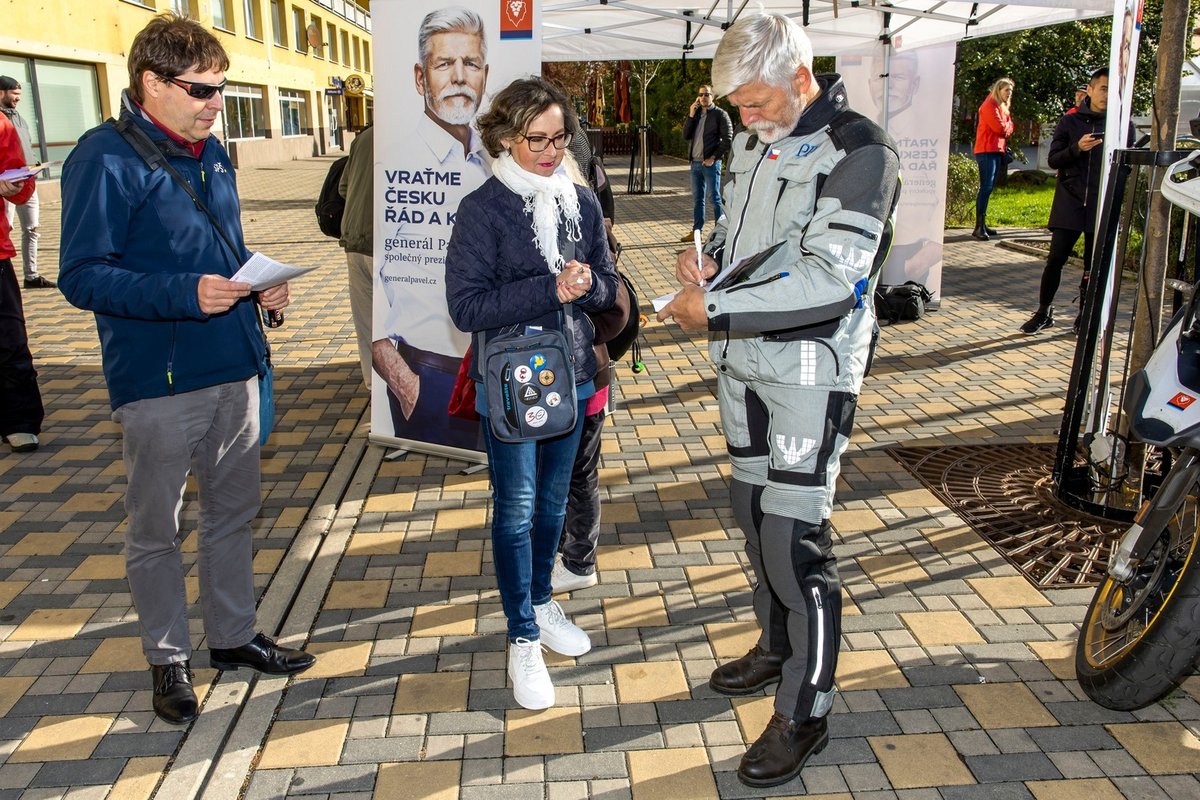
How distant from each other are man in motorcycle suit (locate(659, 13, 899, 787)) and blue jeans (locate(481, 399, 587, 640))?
64cm

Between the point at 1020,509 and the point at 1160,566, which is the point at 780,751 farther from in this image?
the point at 1020,509

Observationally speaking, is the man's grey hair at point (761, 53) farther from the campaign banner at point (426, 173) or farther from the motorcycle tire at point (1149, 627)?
the campaign banner at point (426, 173)

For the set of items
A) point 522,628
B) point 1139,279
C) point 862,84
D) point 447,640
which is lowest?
point 447,640

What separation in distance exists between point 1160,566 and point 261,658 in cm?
300

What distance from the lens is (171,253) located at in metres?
3.04

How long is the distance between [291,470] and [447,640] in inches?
88.2

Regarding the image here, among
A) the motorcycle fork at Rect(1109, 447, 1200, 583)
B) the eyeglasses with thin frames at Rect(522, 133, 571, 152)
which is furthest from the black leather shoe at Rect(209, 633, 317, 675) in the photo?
the motorcycle fork at Rect(1109, 447, 1200, 583)

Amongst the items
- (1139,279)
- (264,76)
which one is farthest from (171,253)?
(264,76)

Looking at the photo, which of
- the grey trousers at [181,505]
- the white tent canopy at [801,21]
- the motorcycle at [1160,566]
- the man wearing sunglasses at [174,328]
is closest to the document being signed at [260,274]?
the man wearing sunglasses at [174,328]

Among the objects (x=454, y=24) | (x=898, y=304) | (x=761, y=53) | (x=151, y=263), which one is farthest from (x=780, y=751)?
(x=898, y=304)

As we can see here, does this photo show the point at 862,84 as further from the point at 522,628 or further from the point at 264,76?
the point at 264,76

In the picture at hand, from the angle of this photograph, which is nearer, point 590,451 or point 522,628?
point 522,628

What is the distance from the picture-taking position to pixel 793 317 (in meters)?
2.68

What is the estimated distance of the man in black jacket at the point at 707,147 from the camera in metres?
13.6
